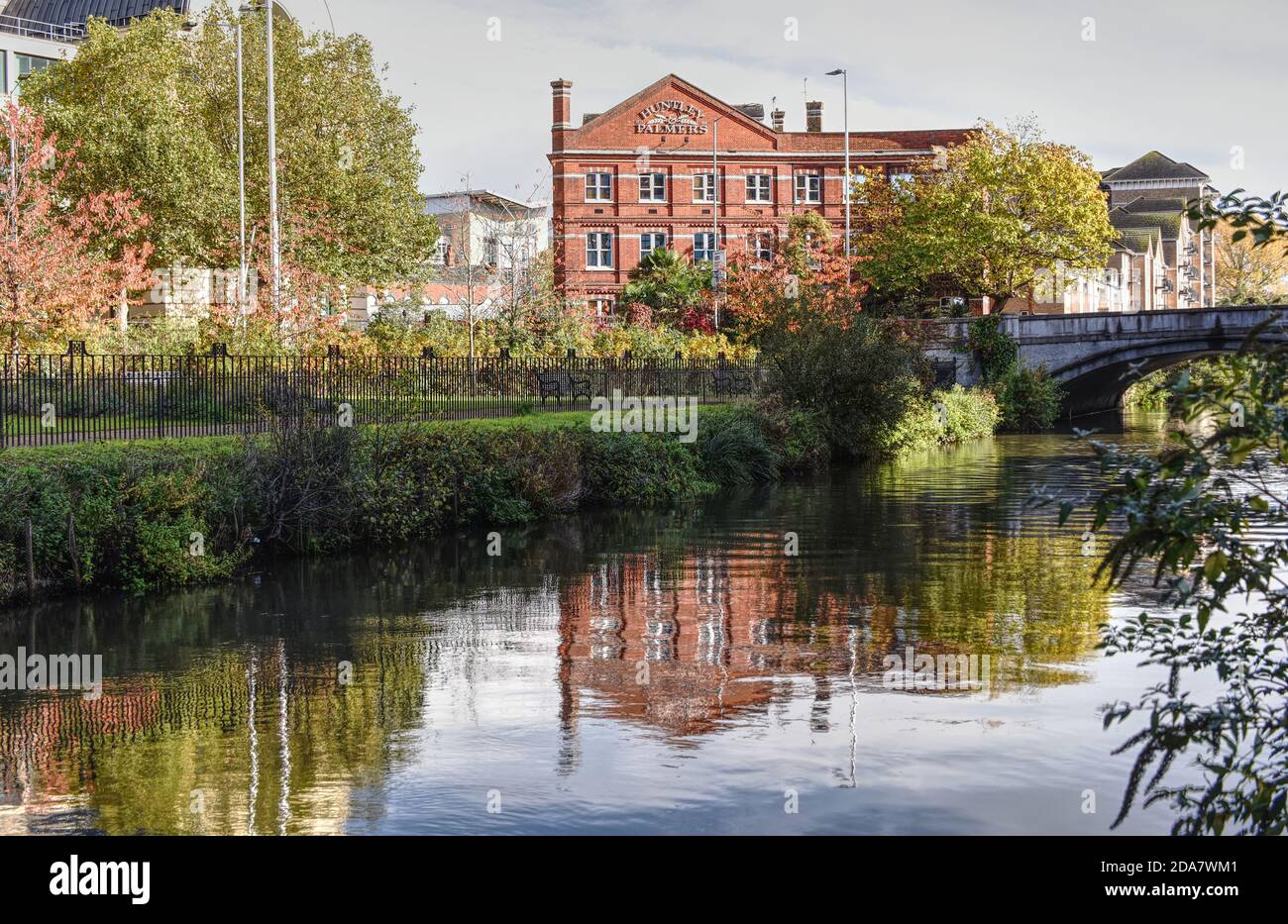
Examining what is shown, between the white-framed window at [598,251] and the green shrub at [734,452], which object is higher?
the white-framed window at [598,251]

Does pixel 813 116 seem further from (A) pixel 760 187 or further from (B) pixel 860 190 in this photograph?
(B) pixel 860 190

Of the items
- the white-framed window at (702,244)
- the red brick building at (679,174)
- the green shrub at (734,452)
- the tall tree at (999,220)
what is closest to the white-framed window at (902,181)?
the tall tree at (999,220)

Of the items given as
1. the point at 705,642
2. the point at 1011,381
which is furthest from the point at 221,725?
the point at 1011,381

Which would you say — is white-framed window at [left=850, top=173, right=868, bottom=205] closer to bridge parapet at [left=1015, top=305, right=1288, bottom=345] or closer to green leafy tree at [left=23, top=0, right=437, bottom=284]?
bridge parapet at [left=1015, top=305, right=1288, bottom=345]

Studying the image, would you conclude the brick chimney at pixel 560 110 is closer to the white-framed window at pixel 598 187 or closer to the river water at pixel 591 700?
the white-framed window at pixel 598 187

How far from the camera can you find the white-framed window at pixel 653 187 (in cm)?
7169

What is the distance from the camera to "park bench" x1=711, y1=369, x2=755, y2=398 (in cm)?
3531

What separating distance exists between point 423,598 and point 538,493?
761cm

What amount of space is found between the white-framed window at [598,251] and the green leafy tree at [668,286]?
6.84 m

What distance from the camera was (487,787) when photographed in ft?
28.7

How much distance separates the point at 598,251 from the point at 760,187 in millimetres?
8730
